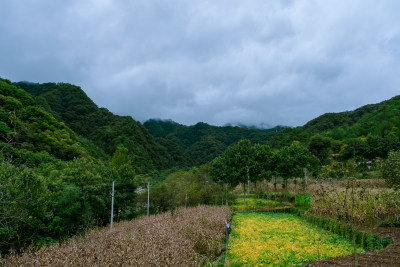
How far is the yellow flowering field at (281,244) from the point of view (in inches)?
267

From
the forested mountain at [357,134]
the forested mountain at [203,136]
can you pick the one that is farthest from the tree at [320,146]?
the forested mountain at [203,136]

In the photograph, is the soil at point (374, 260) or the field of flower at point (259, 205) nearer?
the soil at point (374, 260)

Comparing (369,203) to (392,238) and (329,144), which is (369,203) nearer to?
(392,238)

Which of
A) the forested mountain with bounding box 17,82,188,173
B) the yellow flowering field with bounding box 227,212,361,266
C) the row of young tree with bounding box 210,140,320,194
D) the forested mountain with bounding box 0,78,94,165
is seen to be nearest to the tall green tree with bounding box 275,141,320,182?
the row of young tree with bounding box 210,140,320,194

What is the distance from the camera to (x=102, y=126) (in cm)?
5116

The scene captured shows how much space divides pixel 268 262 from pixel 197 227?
9.72 feet

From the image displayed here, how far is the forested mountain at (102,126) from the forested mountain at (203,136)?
6182 mm

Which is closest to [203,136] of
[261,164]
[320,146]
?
[320,146]

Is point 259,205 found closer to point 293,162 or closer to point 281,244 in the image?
point 293,162

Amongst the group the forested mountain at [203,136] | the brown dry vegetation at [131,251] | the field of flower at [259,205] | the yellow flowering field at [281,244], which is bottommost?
the field of flower at [259,205]

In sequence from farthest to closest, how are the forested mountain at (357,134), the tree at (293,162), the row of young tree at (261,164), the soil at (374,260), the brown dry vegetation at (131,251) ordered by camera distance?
the forested mountain at (357,134) → the row of young tree at (261,164) → the tree at (293,162) → the soil at (374,260) → the brown dry vegetation at (131,251)

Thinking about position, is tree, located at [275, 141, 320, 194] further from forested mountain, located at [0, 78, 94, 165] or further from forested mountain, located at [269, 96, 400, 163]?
forested mountain, located at [0, 78, 94, 165]

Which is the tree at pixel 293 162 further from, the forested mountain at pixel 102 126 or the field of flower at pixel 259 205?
the forested mountain at pixel 102 126

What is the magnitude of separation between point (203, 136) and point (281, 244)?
64618 millimetres
